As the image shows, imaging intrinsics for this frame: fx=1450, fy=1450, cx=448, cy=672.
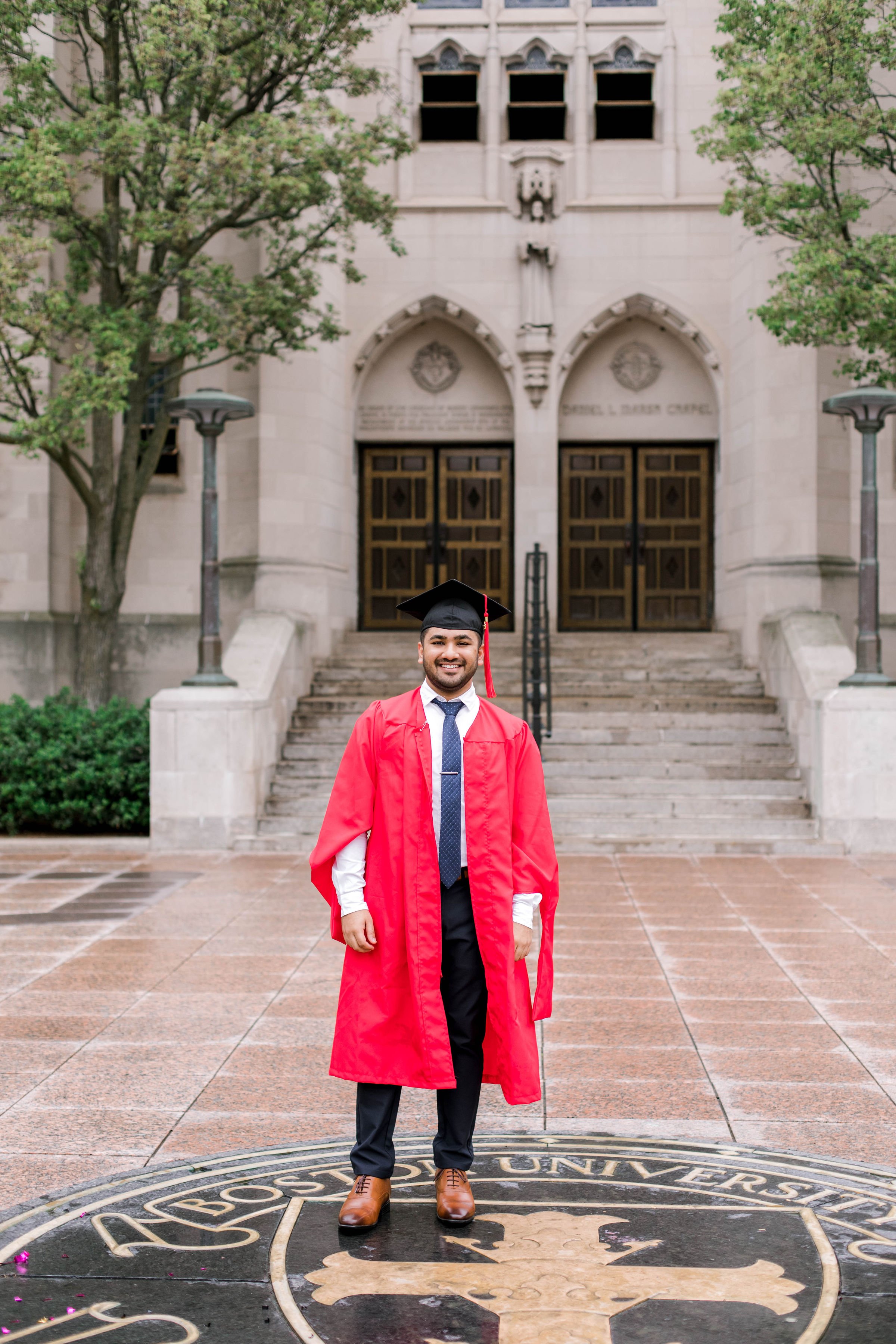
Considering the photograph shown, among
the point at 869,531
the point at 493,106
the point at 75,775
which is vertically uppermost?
the point at 493,106

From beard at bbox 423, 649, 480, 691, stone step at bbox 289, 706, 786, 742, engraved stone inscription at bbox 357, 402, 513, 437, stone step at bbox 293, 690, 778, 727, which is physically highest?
engraved stone inscription at bbox 357, 402, 513, 437

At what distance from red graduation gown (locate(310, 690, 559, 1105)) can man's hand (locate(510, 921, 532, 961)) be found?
0.02 m

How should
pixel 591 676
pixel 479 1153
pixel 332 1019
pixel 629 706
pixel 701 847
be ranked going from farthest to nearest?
pixel 591 676 → pixel 629 706 → pixel 701 847 → pixel 332 1019 → pixel 479 1153

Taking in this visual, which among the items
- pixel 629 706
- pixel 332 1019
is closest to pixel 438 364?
pixel 629 706

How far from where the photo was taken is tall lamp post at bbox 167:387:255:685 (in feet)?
43.2

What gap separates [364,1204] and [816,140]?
11331 mm

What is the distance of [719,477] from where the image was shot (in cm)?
1888

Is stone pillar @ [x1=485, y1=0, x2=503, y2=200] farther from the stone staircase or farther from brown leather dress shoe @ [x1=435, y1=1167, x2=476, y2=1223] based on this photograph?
brown leather dress shoe @ [x1=435, y1=1167, x2=476, y2=1223]

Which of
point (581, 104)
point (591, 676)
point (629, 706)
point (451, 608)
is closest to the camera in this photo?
point (451, 608)

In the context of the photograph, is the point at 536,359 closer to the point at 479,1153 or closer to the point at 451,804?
the point at 479,1153

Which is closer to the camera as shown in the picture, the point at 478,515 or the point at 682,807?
the point at 682,807

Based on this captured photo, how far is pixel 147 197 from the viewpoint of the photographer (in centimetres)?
1378

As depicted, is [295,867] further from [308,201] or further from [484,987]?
[484,987]

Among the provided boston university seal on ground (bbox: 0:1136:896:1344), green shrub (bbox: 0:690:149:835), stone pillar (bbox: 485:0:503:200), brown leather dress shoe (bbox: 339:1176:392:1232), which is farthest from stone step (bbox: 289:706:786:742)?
brown leather dress shoe (bbox: 339:1176:392:1232)
